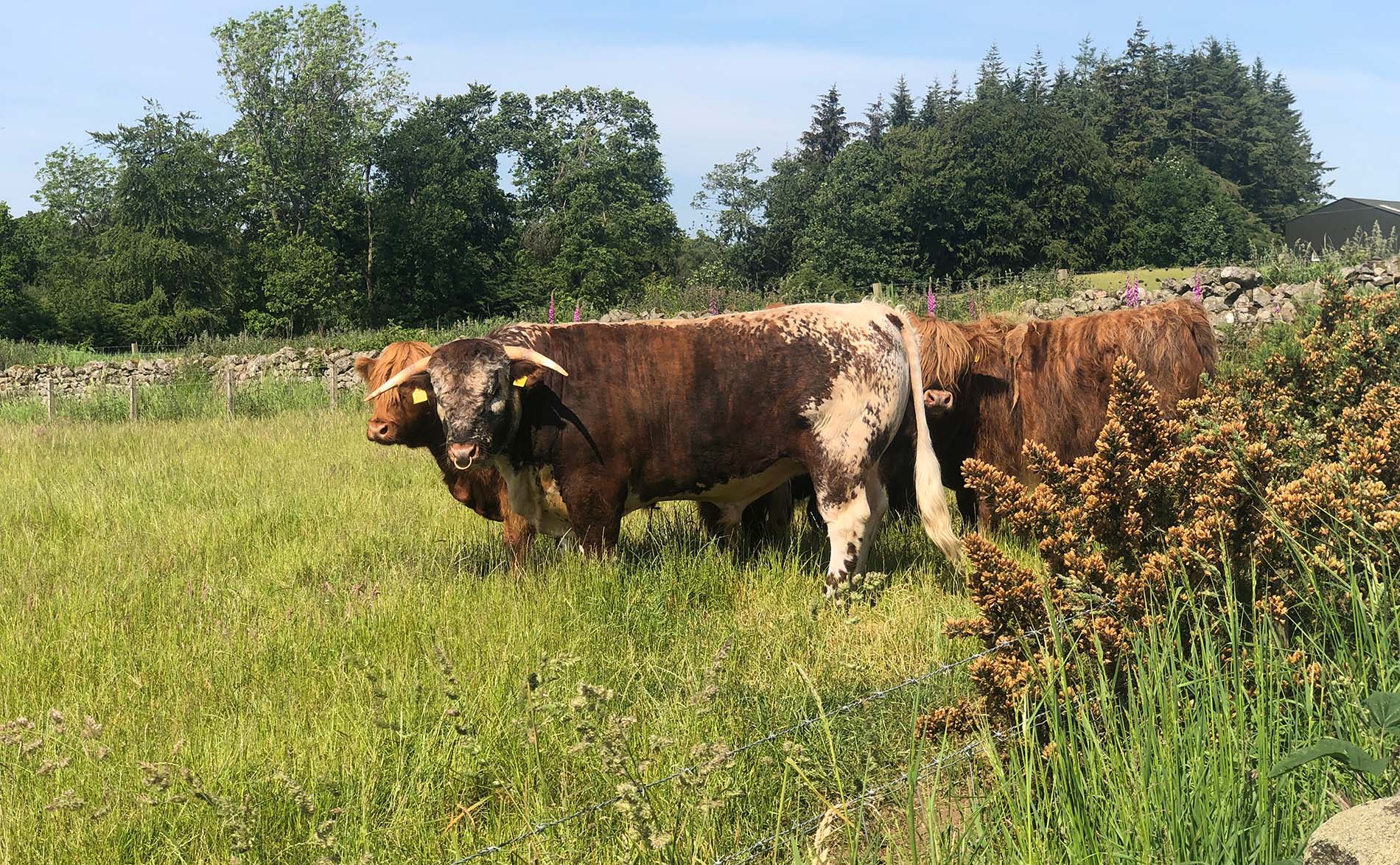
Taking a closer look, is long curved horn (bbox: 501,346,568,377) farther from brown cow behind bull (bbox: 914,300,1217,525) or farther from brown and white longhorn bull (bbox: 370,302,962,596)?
brown cow behind bull (bbox: 914,300,1217,525)

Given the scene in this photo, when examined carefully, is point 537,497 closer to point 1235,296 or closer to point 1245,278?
point 1235,296

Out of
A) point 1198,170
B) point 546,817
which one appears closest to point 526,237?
point 1198,170

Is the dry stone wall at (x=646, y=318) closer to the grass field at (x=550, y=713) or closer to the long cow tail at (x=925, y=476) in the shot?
the long cow tail at (x=925, y=476)

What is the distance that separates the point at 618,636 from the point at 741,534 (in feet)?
7.79

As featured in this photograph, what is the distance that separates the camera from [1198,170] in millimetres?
70062

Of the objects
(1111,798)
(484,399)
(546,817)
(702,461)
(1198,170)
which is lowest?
(546,817)

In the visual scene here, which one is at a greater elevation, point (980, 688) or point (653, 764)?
point (980, 688)

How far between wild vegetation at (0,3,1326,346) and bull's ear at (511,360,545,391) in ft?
124

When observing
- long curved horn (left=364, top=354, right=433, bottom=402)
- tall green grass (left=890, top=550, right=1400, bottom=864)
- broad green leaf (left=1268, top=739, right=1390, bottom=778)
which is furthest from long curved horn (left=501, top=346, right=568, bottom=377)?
broad green leaf (left=1268, top=739, right=1390, bottom=778)

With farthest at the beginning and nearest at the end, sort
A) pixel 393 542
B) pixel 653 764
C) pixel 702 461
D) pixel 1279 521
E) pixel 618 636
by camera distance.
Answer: pixel 393 542 → pixel 702 461 → pixel 618 636 → pixel 653 764 → pixel 1279 521

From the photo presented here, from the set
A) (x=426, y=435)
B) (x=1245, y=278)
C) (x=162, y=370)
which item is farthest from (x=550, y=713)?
(x=162, y=370)

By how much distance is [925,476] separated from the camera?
18.7 ft

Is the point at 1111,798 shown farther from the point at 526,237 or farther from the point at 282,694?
the point at 526,237

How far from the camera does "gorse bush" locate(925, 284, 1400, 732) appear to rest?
286 centimetres
